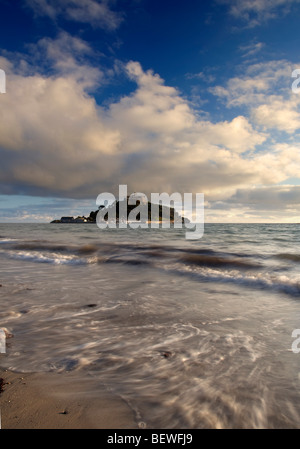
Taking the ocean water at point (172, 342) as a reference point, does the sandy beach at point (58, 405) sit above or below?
above

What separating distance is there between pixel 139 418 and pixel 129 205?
167521 millimetres

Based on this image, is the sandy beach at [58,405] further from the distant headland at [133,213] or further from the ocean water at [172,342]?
the distant headland at [133,213]

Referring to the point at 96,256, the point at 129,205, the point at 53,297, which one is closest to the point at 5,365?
the point at 53,297

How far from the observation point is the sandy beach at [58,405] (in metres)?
2.20

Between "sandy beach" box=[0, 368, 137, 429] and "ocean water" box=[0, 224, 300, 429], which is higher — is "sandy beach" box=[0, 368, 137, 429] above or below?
above

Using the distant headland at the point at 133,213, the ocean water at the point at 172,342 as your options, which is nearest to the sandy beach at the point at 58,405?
the ocean water at the point at 172,342

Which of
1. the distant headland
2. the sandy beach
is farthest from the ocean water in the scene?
the distant headland

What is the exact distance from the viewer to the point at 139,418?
2.31 meters

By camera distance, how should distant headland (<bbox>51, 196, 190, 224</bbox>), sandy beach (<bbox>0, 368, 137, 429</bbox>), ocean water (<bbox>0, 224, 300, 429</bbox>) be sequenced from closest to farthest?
sandy beach (<bbox>0, 368, 137, 429</bbox>) → ocean water (<bbox>0, 224, 300, 429</bbox>) → distant headland (<bbox>51, 196, 190, 224</bbox>)

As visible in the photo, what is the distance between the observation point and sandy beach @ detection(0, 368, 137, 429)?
220cm

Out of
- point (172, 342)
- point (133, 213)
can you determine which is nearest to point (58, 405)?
point (172, 342)

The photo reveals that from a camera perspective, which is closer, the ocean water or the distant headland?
the ocean water

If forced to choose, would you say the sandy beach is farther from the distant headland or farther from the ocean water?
the distant headland
